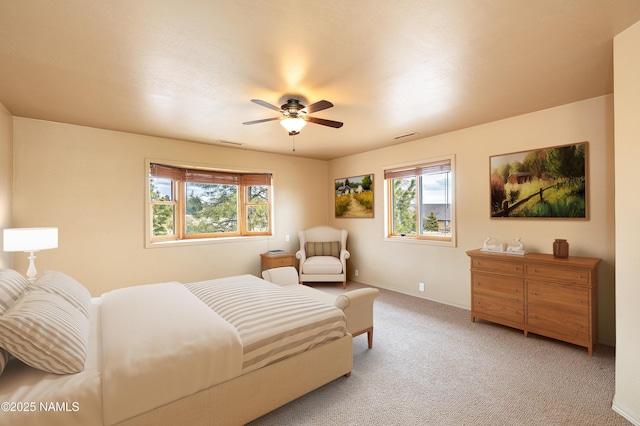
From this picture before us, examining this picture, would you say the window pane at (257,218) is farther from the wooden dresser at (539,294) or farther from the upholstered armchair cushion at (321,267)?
the wooden dresser at (539,294)

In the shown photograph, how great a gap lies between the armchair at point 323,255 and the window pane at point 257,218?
730 millimetres

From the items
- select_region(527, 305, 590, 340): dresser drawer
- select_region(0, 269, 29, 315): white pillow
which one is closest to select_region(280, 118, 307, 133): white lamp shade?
select_region(0, 269, 29, 315): white pillow

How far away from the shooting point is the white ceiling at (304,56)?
161 centimetres

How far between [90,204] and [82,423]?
3367 millimetres

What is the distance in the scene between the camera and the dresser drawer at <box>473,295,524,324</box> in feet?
10.1

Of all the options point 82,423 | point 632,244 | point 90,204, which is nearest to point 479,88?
point 632,244

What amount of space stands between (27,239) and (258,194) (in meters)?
3.33

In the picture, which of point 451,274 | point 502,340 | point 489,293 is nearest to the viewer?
point 502,340

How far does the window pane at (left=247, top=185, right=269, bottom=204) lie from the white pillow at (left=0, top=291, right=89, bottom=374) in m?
3.98

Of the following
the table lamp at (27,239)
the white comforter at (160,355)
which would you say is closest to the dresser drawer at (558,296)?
the white comforter at (160,355)

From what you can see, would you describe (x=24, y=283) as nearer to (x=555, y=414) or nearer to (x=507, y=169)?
(x=555, y=414)

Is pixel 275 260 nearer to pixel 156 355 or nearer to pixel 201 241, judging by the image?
pixel 201 241

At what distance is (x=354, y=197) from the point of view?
18.7ft

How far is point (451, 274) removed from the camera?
4133mm
